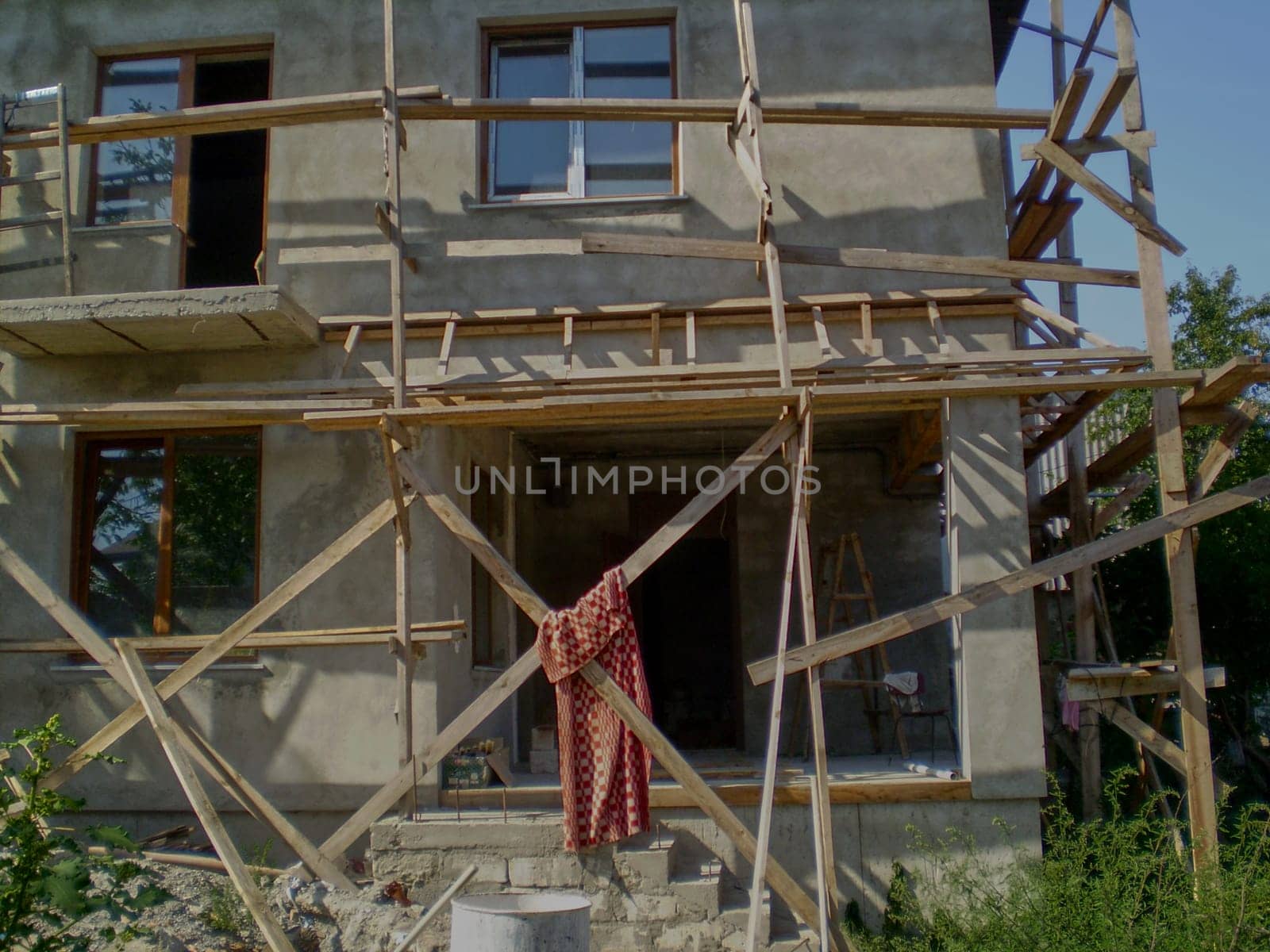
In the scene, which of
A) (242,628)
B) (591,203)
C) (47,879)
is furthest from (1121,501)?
(47,879)

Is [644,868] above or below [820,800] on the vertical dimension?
below

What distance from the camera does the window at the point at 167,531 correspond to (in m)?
9.33

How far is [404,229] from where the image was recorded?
378 inches

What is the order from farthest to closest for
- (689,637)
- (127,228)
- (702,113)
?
1. (689,637)
2. (127,228)
3. (702,113)

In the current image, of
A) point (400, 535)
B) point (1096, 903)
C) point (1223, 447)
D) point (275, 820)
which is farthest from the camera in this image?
point (1223, 447)

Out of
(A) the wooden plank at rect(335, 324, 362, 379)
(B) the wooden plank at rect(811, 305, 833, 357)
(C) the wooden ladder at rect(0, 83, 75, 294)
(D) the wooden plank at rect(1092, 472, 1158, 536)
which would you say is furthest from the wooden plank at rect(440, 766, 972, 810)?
(C) the wooden ladder at rect(0, 83, 75, 294)

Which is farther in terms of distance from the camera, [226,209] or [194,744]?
[226,209]

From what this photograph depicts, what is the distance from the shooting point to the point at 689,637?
1577 cm

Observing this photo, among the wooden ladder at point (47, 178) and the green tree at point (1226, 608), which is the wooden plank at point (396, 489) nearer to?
the wooden ladder at point (47, 178)

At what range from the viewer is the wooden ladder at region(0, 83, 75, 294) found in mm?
9086

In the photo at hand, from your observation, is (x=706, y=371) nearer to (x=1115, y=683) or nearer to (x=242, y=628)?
(x=242, y=628)

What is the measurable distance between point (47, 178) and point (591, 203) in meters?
4.15

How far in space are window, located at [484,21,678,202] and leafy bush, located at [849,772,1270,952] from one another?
5.59 metres

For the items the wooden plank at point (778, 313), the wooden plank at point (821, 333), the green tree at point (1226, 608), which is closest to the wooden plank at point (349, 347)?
the wooden plank at point (778, 313)
